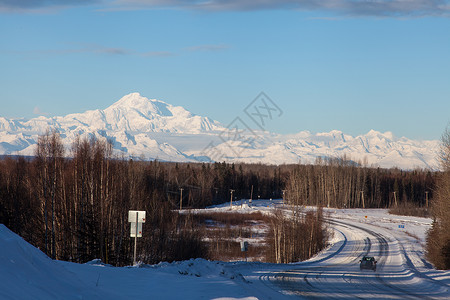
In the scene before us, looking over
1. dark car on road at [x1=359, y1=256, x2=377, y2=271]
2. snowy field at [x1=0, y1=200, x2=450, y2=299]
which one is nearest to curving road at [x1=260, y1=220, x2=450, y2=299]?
snowy field at [x1=0, y1=200, x2=450, y2=299]

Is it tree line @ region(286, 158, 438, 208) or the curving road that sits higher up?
tree line @ region(286, 158, 438, 208)

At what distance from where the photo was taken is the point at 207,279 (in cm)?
1959

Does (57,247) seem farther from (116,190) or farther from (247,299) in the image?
(247,299)

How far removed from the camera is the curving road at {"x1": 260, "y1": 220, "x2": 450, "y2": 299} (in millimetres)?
21578

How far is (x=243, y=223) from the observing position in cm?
9731

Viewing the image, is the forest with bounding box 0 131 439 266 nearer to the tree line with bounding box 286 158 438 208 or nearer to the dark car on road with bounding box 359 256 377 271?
the dark car on road with bounding box 359 256 377 271

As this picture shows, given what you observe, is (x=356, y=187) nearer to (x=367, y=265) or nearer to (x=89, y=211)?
(x=89, y=211)

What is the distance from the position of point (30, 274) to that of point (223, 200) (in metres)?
147

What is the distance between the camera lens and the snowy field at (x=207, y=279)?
1149cm

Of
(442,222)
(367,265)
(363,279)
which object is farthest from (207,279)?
(442,222)

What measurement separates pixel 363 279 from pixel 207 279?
1194cm

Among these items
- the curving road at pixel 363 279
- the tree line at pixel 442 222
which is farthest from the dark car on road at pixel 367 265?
the tree line at pixel 442 222

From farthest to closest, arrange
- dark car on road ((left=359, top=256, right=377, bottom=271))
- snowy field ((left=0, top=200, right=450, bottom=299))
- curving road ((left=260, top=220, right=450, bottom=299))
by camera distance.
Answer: dark car on road ((left=359, top=256, right=377, bottom=271)), curving road ((left=260, top=220, right=450, bottom=299)), snowy field ((left=0, top=200, right=450, bottom=299))

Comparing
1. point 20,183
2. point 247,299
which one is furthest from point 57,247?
point 247,299
